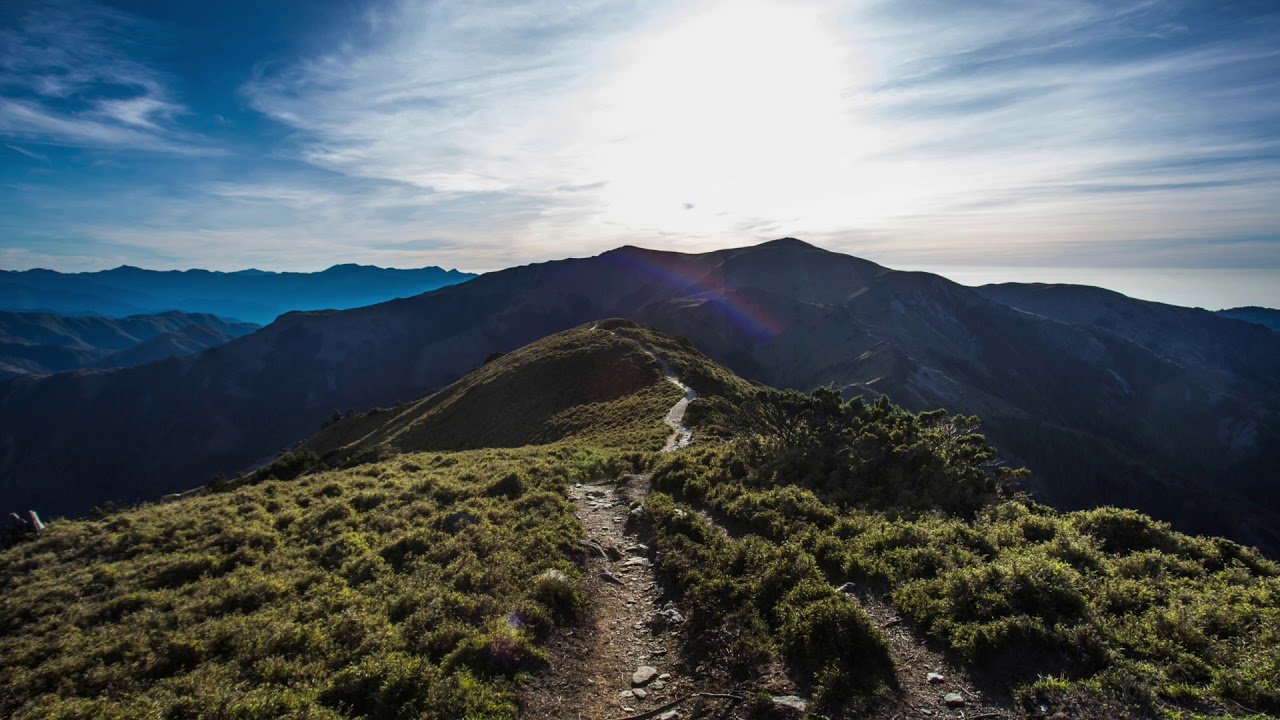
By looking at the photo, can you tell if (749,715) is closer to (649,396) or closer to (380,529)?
(380,529)

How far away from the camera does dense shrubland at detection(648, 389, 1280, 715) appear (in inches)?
279

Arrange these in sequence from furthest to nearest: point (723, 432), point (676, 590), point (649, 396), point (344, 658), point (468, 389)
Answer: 1. point (468, 389)
2. point (649, 396)
3. point (723, 432)
4. point (676, 590)
5. point (344, 658)

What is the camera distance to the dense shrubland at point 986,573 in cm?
709

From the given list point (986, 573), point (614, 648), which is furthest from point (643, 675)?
point (986, 573)

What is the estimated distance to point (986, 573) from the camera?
946cm

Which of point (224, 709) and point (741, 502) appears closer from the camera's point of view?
point (224, 709)

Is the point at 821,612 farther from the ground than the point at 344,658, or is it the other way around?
the point at 821,612

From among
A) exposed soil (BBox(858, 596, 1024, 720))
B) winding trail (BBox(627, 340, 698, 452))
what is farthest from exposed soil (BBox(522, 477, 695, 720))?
winding trail (BBox(627, 340, 698, 452))

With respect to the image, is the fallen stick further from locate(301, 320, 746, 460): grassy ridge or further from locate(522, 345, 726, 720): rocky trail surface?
locate(301, 320, 746, 460): grassy ridge

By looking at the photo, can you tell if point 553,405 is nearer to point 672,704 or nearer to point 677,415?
point 677,415

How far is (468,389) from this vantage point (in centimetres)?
5706

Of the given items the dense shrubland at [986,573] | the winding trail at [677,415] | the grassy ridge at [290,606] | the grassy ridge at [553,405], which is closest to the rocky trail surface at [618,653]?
the grassy ridge at [290,606]

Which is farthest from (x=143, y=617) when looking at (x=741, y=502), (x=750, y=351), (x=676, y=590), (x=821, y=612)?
(x=750, y=351)

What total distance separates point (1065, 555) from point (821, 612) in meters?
5.65
